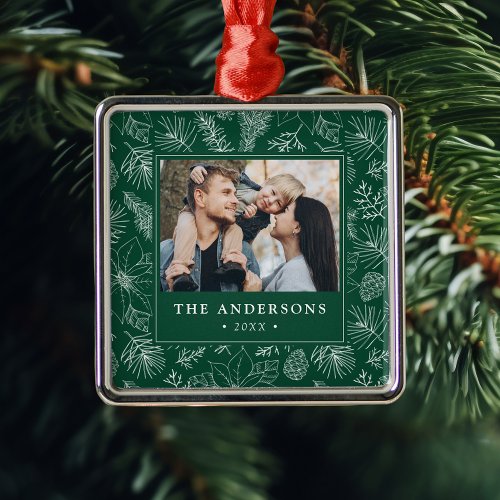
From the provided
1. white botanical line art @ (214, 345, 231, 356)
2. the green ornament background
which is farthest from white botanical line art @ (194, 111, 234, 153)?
white botanical line art @ (214, 345, 231, 356)

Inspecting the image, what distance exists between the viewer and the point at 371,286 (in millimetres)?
344

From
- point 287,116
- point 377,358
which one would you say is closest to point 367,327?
point 377,358

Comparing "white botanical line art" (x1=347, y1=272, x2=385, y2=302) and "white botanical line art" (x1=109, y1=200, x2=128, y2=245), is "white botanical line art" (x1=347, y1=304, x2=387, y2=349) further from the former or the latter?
"white botanical line art" (x1=109, y1=200, x2=128, y2=245)

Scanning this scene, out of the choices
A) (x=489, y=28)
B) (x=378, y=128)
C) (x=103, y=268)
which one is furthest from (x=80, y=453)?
(x=489, y=28)

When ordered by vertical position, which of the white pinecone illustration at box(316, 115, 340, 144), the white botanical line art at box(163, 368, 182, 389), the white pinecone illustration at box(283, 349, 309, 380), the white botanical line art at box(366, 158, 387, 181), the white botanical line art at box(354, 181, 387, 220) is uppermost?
the white pinecone illustration at box(316, 115, 340, 144)

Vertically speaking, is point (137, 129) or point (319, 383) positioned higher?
point (137, 129)

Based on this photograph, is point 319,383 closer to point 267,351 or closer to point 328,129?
point 267,351

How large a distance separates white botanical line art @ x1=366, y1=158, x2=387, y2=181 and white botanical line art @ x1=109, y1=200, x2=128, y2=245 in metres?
0.13

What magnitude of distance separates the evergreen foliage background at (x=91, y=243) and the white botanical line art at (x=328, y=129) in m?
0.02

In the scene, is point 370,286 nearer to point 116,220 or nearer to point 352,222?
point 352,222

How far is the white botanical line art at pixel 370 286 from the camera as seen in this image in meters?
0.34

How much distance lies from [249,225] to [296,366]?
0.26 ft

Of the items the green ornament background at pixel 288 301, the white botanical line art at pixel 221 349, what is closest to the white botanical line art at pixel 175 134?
the green ornament background at pixel 288 301

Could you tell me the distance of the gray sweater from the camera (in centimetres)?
34
